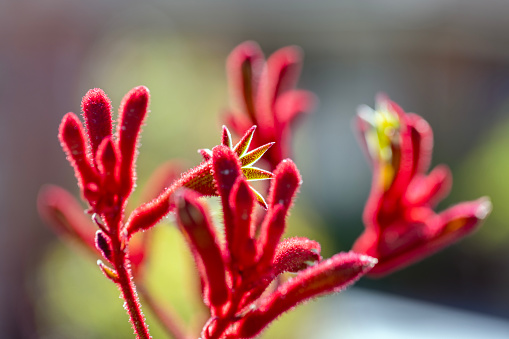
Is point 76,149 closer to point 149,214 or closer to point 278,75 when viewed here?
point 149,214

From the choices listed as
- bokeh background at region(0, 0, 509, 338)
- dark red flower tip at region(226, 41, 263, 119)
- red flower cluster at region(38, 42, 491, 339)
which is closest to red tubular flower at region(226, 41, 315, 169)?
dark red flower tip at region(226, 41, 263, 119)

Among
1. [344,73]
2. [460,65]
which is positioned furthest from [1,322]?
[460,65]

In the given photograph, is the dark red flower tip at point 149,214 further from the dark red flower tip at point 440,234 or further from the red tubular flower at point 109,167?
the dark red flower tip at point 440,234

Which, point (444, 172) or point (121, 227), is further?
point (444, 172)

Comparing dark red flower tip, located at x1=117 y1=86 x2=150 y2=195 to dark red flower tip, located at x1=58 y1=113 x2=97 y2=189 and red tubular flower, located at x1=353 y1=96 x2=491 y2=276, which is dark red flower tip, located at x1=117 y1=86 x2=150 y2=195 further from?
red tubular flower, located at x1=353 y1=96 x2=491 y2=276

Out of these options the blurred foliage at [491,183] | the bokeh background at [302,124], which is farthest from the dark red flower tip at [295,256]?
the blurred foliage at [491,183]

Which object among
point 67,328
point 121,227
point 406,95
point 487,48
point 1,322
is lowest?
point 1,322

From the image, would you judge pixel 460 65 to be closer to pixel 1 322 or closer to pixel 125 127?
pixel 1 322
